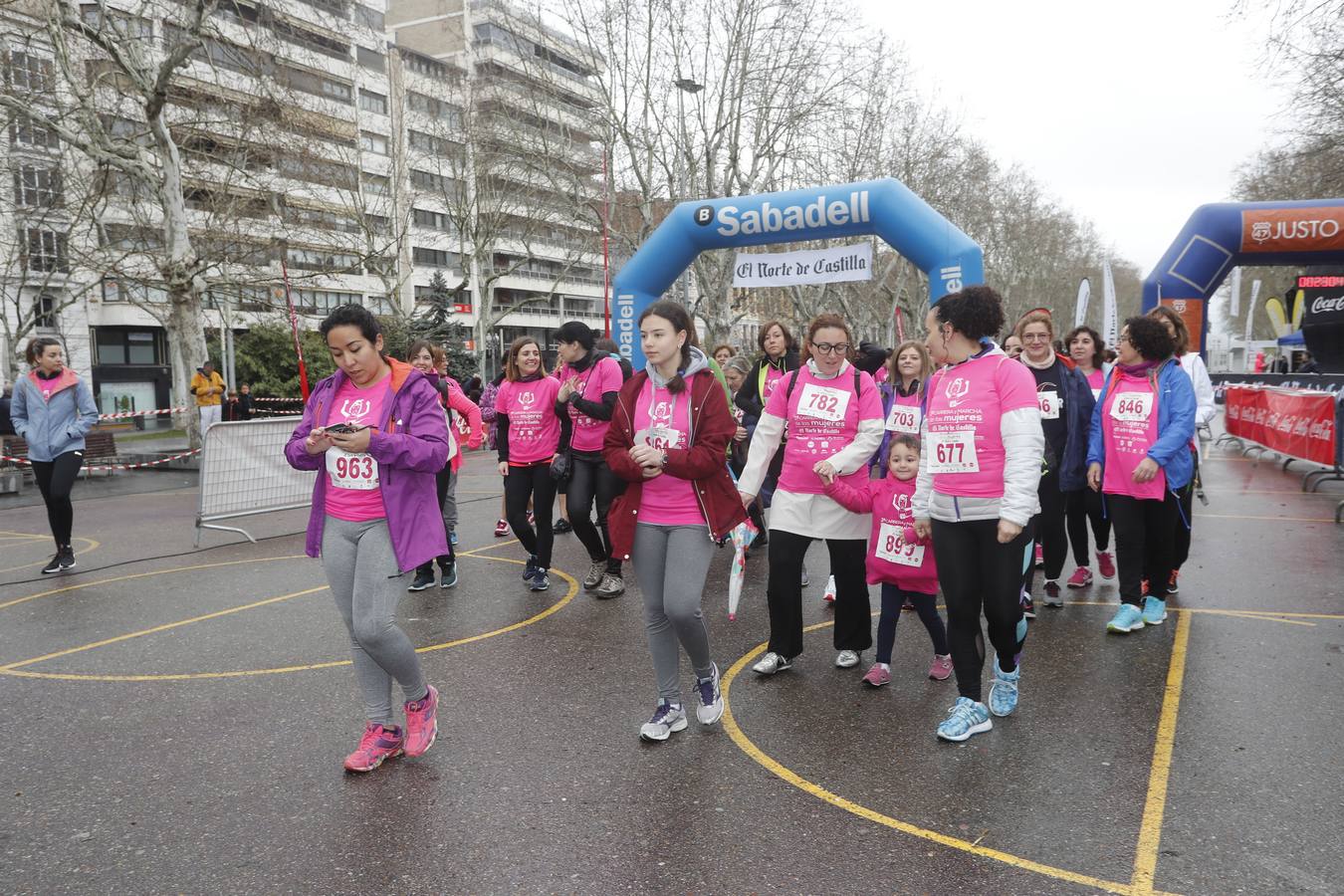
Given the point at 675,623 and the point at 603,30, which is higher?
the point at 603,30

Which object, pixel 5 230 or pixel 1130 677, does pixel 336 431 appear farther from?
pixel 5 230

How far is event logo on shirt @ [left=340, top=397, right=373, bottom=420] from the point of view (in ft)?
12.8

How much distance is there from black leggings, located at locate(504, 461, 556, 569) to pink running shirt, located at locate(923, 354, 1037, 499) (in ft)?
11.7

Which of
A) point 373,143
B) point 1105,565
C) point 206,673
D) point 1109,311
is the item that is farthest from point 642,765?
point 373,143

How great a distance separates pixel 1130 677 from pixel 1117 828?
1.82 meters

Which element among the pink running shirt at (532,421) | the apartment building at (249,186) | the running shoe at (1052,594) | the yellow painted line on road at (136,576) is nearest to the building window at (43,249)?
the apartment building at (249,186)

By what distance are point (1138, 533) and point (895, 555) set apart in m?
1.94

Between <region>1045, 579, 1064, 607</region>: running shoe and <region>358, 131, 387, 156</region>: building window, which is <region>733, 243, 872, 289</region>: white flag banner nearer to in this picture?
<region>1045, 579, 1064, 607</region>: running shoe

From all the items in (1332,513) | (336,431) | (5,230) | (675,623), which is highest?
(5,230)

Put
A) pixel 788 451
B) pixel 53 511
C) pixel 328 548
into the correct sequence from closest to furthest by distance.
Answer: pixel 328 548 < pixel 788 451 < pixel 53 511

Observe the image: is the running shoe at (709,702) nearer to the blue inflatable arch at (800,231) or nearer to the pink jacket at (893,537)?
the pink jacket at (893,537)

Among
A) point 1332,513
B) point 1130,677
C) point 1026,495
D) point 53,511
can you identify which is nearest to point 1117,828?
point 1026,495

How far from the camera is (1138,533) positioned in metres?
5.69

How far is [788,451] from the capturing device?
4801mm
